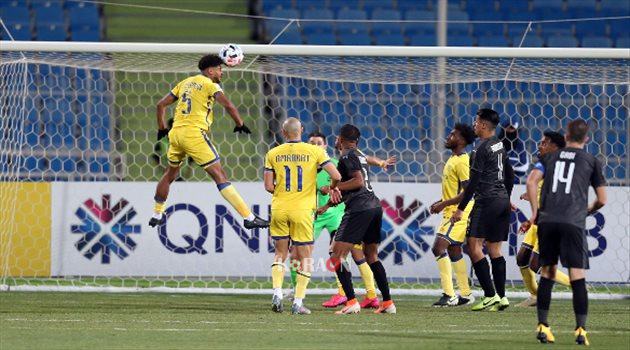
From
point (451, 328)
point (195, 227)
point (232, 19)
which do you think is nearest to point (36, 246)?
point (195, 227)

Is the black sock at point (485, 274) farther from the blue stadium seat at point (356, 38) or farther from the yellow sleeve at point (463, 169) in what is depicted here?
the blue stadium seat at point (356, 38)

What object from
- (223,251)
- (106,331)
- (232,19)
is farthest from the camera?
(232,19)

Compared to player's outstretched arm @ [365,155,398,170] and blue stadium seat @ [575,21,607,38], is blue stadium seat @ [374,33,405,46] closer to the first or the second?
blue stadium seat @ [575,21,607,38]

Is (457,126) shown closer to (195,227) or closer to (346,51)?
(346,51)

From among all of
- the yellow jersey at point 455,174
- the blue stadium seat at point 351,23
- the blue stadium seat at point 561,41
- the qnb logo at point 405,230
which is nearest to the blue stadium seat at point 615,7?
the blue stadium seat at point 561,41

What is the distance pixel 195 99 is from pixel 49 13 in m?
10.3

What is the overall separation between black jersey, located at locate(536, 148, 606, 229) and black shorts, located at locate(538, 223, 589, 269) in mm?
47

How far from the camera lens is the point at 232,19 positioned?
70.6ft

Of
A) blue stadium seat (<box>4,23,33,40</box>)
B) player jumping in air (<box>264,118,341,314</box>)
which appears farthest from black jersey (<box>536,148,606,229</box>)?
blue stadium seat (<box>4,23,33,40</box>)

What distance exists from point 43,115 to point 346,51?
18.0ft

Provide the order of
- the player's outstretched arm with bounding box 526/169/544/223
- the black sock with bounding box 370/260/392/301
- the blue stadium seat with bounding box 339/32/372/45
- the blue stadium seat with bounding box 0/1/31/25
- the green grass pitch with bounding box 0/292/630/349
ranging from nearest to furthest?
the green grass pitch with bounding box 0/292/630/349
the player's outstretched arm with bounding box 526/169/544/223
the black sock with bounding box 370/260/392/301
the blue stadium seat with bounding box 0/1/31/25
the blue stadium seat with bounding box 339/32/372/45

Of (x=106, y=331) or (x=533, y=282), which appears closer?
(x=106, y=331)

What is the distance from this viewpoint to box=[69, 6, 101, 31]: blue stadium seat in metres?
20.7

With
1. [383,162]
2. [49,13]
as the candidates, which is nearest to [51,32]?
[49,13]
